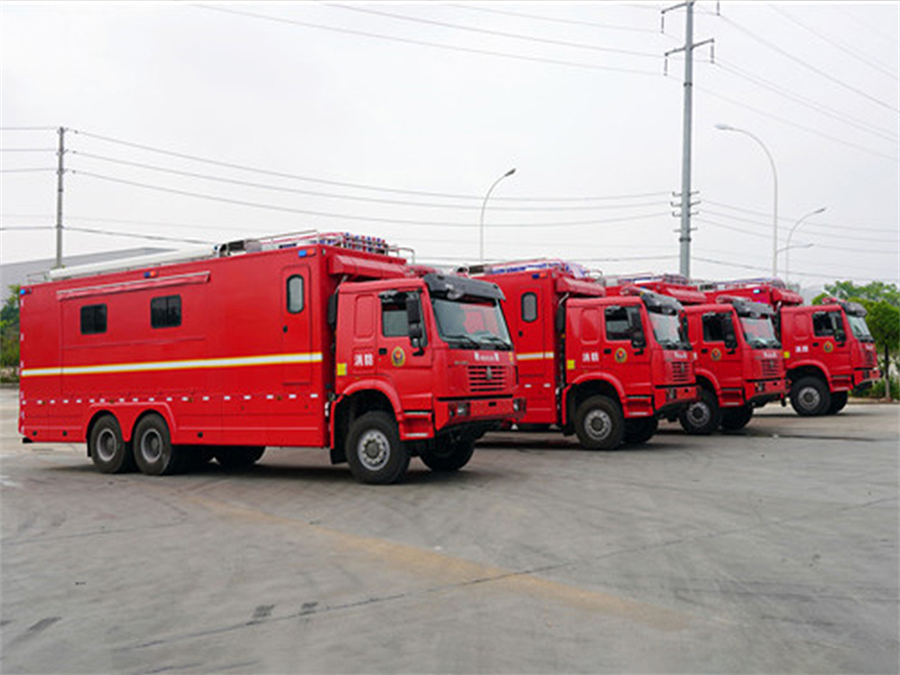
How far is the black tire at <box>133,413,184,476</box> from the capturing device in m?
13.4

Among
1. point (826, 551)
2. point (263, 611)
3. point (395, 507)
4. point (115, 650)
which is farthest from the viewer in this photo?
point (395, 507)

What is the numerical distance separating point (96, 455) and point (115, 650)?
9851mm

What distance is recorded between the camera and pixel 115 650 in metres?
4.98

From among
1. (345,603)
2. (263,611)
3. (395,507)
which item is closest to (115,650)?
(263,611)

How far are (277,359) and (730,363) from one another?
1082 centimetres

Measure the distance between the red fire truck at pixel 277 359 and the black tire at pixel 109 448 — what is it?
27 mm

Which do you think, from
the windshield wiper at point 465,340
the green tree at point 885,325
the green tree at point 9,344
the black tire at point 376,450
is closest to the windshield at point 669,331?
the windshield wiper at point 465,340

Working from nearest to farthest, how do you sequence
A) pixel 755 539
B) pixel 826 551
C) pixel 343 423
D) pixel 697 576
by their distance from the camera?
1. pixel 697 576
2. pixel 826 551
3. pixel 755 539
4. pixel 343 423

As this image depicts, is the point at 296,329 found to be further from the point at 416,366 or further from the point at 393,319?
the point at 416,366

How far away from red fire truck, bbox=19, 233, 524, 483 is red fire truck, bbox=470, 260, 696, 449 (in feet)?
12.0

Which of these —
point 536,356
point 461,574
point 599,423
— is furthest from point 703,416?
point 461,574

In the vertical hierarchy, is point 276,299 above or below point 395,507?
above

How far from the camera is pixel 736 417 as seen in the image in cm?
2002

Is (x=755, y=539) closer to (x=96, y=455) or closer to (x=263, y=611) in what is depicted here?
(x=263, y=611)
